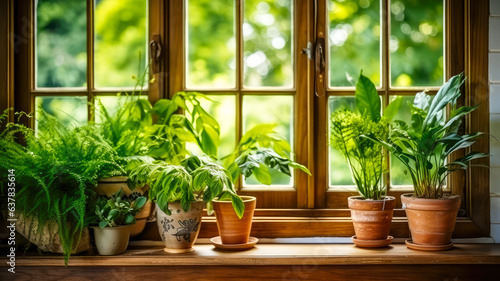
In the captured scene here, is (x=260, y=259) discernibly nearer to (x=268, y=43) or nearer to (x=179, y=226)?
(x=179, y=226)

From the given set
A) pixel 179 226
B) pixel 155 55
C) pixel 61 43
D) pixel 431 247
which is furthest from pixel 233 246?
pixel 61 43

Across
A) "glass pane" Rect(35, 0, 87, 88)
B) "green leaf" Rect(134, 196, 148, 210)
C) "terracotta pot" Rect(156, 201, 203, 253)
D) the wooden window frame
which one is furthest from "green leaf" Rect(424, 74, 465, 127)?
"glass pane" Rect(35, 0, 87, 88)

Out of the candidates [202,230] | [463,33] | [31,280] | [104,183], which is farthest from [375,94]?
[31,280]

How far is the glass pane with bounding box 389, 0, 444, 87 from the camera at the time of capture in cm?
210

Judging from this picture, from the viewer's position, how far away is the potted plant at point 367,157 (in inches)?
72.7

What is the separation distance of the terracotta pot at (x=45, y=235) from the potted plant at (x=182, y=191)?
293mm

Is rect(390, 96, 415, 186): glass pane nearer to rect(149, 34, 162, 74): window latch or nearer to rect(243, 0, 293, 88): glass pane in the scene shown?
rect(243, 0, 293, 88): glass pane

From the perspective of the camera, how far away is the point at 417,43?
211 cm

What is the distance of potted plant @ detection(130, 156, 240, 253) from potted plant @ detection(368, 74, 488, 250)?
61 centimetres

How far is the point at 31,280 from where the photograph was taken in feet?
5.79

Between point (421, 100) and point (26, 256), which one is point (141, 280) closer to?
point (26, 256)

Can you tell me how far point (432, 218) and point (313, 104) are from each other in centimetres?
66

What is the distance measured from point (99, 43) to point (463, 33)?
159 cm

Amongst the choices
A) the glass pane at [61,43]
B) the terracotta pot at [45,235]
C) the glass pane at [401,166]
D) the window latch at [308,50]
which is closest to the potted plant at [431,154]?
the glass pane at [401,166]
